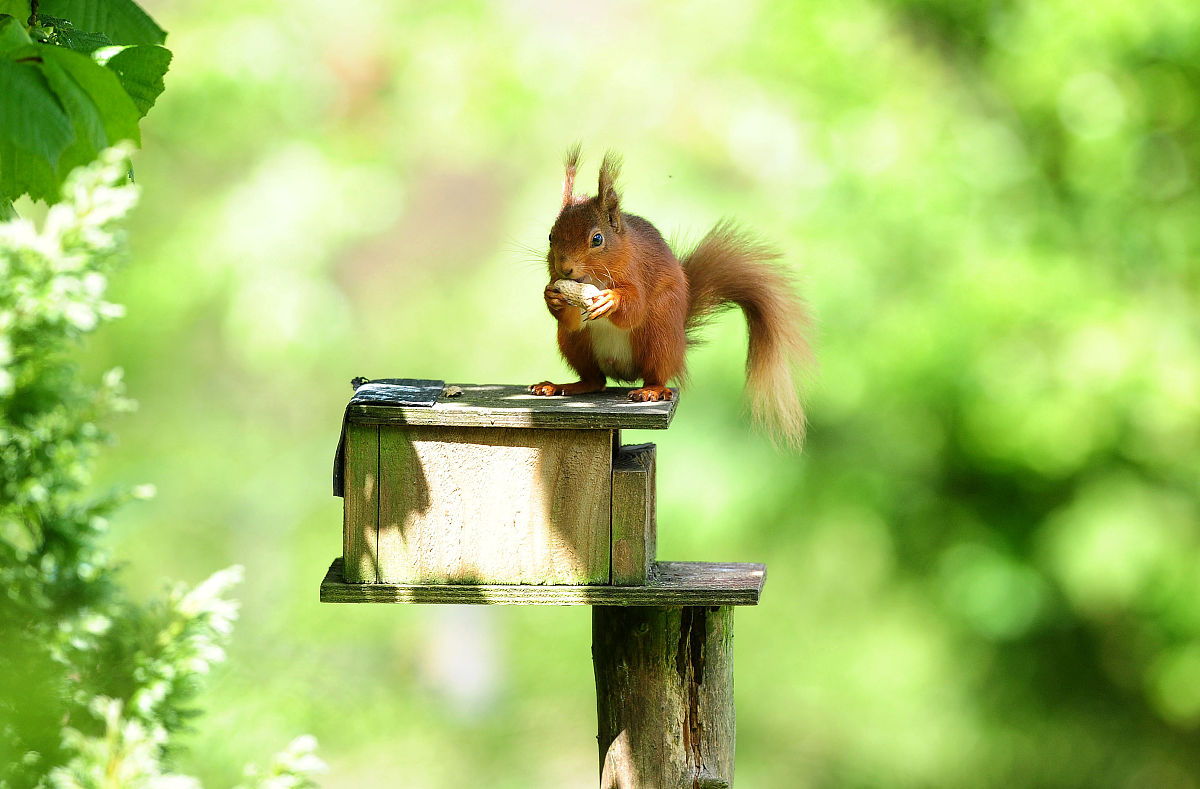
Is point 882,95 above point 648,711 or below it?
above

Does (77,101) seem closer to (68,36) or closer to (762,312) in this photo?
(68,36)

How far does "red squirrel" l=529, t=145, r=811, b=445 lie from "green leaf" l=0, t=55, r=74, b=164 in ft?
3.17

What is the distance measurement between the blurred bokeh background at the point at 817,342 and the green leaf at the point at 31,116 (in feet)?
8.29

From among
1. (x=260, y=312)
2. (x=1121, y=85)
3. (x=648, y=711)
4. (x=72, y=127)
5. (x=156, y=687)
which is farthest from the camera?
(x=260, y=312)

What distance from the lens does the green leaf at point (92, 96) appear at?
1375 millimetres

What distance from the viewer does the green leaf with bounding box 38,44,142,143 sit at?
4.51 ft

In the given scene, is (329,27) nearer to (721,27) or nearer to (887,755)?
(721,27)

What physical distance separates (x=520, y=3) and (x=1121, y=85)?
3.79 m

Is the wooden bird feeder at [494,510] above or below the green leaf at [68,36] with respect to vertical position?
below

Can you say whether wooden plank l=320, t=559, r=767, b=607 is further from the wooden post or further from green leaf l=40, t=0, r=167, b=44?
green leaf l=40, t=0, r=167, b=44

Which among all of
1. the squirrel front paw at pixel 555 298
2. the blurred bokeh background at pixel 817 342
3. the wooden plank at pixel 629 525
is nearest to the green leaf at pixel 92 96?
→ the squirrel front paw at pixel 555 298

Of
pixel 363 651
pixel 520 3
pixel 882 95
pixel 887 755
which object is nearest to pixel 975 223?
pixel 882 95

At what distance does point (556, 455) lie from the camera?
2064 millimetres

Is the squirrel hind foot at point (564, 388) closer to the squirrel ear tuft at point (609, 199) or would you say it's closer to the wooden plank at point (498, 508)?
the wooden plank at point (498, 508)
